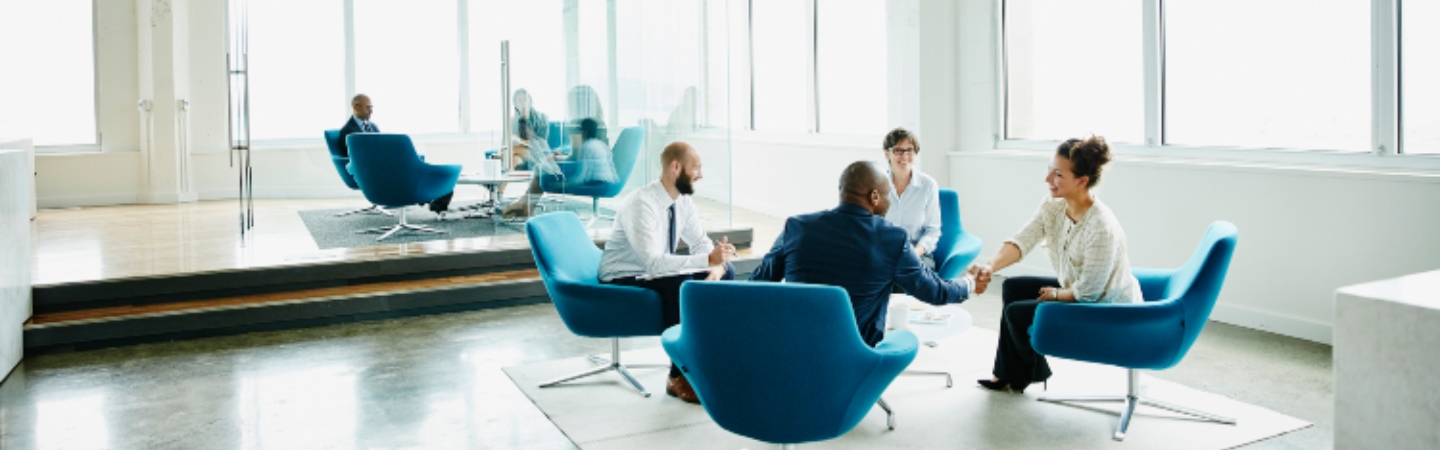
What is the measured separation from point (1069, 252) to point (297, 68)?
31.1 ft

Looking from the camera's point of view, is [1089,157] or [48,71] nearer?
[1089,157]

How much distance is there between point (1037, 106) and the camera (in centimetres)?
739

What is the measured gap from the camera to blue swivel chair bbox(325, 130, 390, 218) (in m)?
9.52

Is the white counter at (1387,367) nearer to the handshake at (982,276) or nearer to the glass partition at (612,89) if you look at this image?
the handshake at (982,276)

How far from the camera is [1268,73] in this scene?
5738 millimetres

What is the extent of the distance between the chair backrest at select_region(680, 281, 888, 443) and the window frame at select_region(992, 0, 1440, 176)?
11.6 feet

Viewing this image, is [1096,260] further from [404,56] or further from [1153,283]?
[404,56]

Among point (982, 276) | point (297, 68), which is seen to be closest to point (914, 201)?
point (982, 276)

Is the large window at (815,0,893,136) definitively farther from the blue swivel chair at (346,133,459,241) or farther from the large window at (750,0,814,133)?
the blue swivel chair at (346,133,459,241)

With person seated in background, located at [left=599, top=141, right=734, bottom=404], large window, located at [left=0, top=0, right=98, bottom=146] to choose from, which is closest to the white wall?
person seated in background, located at [left=599, top=141, right=734, bottom=404]

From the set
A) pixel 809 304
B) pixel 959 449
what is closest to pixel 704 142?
pixel 959 449

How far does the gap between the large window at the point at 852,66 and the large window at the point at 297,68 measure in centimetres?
516

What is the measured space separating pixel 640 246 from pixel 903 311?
40.8 inches

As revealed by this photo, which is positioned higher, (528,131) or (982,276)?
(528,131)
